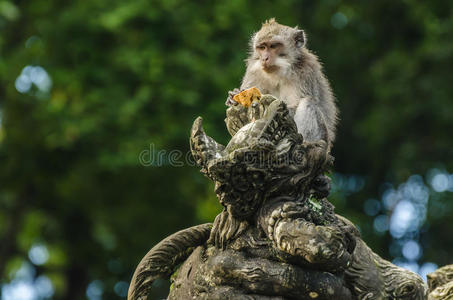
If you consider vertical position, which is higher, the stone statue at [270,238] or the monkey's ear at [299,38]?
the monkey's ear at [299,38]

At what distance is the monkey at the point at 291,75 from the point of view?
798 centimetres

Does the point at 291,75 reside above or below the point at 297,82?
above

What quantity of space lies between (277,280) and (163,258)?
927 mm

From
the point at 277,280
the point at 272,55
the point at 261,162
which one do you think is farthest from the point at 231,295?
the point at 272,55

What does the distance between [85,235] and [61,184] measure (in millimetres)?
1940


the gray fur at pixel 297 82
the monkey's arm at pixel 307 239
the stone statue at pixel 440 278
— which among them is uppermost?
the gray fur at pixel 297 82

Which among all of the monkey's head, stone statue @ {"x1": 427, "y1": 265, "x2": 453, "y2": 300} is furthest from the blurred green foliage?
stone statue @ {"x1": 427, "y1": 265, "x2": 453, "y2": 300}

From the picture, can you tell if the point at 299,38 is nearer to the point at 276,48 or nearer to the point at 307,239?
the point at 276,48

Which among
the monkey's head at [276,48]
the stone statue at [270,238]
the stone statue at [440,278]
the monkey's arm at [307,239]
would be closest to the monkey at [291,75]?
the monkey's head at [276,48]

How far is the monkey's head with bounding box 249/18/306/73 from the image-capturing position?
28.8 ft

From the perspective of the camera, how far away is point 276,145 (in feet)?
15.0

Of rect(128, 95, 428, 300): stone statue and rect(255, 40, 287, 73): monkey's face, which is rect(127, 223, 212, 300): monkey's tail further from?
rect(255, 40, 287, 73): monkey's face

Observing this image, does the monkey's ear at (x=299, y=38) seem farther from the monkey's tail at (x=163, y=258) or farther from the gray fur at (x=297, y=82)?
the monkey's tail at (x=163, y=258)

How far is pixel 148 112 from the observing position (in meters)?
13.4
